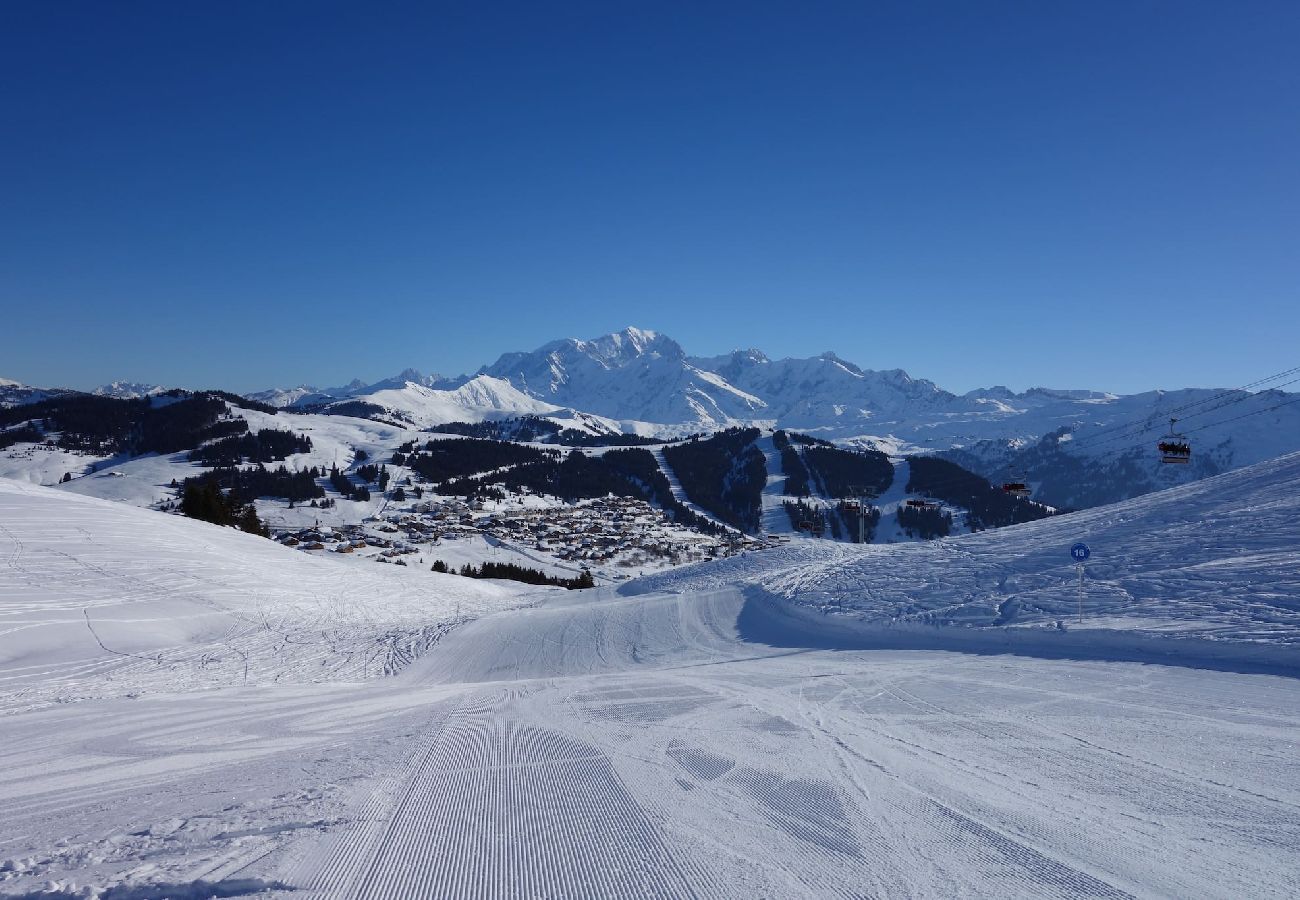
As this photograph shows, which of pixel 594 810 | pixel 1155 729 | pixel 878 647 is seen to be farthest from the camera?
pixel 878 647

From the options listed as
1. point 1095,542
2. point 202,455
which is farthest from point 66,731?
point 202,455

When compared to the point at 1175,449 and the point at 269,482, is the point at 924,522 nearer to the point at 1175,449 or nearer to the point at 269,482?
the point at 1175,449

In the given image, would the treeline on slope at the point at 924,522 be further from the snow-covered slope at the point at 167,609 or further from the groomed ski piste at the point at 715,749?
the groomed ski piste at the point at 715,749

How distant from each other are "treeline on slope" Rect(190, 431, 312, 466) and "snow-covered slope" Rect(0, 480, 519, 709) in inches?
6378

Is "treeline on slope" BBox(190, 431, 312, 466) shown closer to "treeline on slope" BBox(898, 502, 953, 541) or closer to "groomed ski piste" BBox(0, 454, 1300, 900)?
"treeline on slope" BBox(898, 502, 953, 541)

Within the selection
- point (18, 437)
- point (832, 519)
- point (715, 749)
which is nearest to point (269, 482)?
point (18, 437)

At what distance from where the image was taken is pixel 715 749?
806 cm

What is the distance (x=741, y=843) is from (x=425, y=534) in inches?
4967

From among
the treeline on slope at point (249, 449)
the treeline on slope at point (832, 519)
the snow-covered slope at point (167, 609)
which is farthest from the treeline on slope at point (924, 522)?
the treeline on slope at point (249, 449)

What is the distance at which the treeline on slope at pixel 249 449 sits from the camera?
175125 millimetres

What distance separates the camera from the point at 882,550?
114ft

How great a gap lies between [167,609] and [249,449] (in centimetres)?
18815

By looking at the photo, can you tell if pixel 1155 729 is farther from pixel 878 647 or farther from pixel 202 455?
pixel 202 455

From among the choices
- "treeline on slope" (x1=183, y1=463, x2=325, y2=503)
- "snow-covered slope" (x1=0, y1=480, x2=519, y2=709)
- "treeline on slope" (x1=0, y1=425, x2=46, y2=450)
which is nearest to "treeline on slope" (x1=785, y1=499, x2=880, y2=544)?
"treeline on slope" (x1=183, y1=463, x2=325, y2=503)
